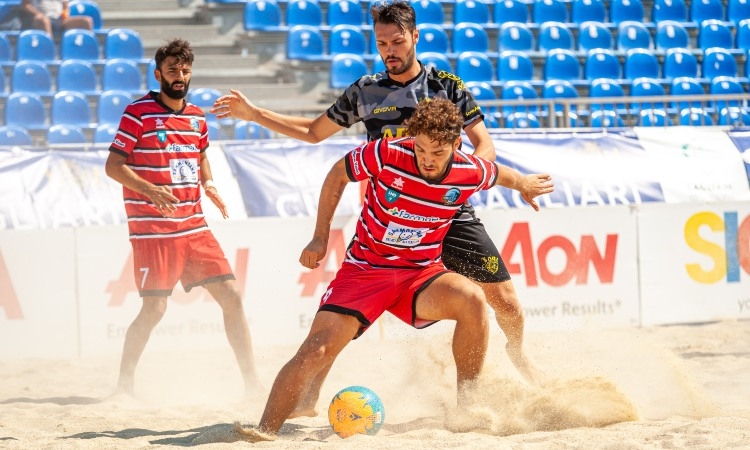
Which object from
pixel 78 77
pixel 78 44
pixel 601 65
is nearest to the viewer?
pixel 78 77

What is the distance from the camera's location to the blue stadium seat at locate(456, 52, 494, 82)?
13734 mm

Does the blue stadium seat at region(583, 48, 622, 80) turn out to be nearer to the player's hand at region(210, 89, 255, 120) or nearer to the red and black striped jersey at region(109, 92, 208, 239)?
the red and black striped jersey at region(109, 92, 208, 239)

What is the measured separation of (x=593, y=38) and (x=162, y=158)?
34.1 feet

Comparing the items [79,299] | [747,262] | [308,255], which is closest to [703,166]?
[747,262]

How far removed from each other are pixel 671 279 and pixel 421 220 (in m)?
5.55

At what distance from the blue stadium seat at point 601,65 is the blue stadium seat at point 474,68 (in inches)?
62.1

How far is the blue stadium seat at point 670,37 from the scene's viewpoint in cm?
1537

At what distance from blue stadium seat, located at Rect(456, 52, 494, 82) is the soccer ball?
9.40 meters

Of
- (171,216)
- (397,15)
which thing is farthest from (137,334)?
(397,15)

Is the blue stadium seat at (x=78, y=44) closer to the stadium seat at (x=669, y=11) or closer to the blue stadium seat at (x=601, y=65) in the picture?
the blue stadium seat at (x=601, y=65)

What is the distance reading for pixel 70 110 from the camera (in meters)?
12.1

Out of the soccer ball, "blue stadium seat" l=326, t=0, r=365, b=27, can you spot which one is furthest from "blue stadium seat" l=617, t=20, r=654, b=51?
the soccer ball

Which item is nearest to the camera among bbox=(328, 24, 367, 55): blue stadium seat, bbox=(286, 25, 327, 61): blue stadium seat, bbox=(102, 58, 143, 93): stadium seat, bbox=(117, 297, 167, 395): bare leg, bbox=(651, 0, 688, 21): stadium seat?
bbox=(117, 297, 167, 395): bare leg

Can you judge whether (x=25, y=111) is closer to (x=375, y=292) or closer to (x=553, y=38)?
(x=553, y=38)
